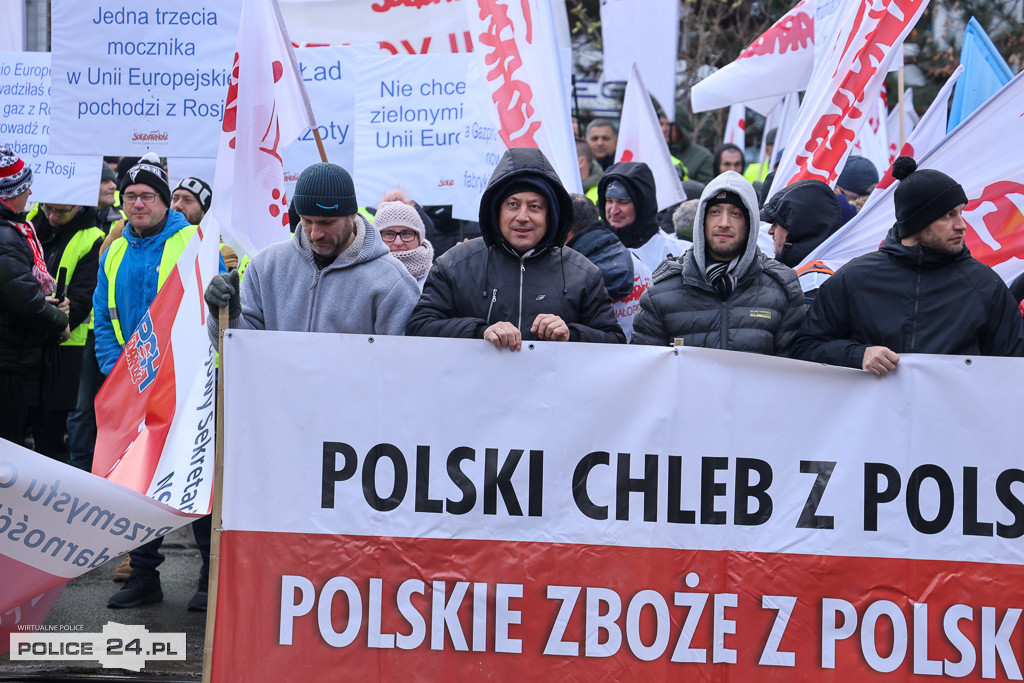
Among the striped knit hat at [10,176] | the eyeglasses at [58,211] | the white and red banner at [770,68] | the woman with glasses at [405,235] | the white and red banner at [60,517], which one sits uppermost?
the white and red banner at [770,68]

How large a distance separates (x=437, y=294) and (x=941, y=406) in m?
1.74

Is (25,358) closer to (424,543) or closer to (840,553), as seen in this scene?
(424,543)

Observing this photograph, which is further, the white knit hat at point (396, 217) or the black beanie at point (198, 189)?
the black beanie at point (198, 189)

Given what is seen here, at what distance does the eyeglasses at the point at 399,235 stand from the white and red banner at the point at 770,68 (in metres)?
3.00

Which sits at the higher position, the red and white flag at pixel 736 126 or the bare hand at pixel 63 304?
the red and white flag at pixel 736 126

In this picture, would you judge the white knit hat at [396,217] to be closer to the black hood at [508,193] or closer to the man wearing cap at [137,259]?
the man wearing cap at [137,259]

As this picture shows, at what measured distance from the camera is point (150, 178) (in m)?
6.29

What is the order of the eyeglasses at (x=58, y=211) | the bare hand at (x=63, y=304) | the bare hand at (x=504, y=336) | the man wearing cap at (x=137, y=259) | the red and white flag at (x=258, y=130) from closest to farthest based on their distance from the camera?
1. the bare hand at (x=504, y=336)
2. the red and white flag at (x=258, y=130)
3. the man wearing cap at (x=137, y=259)
4. the bare hand at (x=63, y=304)
5. the eyeglasses at (x=58, y=211)

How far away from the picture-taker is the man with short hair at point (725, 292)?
4.28 m

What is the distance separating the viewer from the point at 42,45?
14.0 metres

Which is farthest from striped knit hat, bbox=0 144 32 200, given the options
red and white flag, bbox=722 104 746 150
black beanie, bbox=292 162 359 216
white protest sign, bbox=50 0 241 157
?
red and white flag, bbox=722 104 746 150

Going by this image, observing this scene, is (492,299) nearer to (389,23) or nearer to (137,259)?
(137,259)

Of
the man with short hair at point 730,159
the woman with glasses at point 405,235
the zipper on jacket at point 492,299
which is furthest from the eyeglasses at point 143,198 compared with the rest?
the man with short hair at point 730,159

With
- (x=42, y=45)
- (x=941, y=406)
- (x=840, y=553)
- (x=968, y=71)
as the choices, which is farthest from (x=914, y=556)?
(x=42, y=45)
